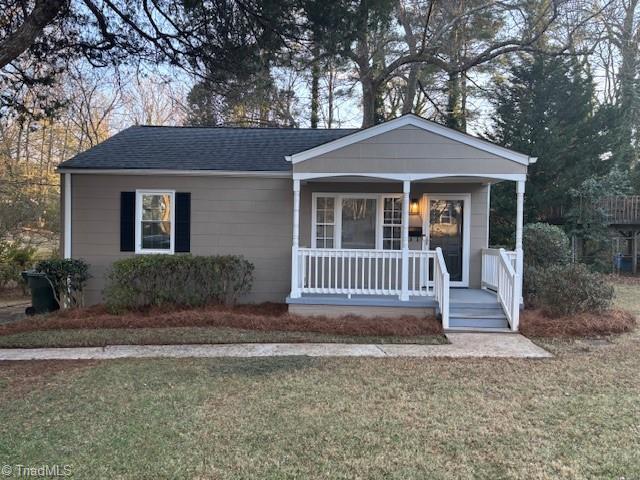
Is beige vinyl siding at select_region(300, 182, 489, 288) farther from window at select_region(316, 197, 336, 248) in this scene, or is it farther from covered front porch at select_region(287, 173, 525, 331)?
window at select_region(316, 197, 336, 248)

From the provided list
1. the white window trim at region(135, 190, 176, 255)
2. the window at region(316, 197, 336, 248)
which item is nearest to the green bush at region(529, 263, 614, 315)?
the window at region(316, 197, 336, 248)

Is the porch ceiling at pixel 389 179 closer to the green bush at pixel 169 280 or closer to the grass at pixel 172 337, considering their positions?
the green bush at pixel 169 280

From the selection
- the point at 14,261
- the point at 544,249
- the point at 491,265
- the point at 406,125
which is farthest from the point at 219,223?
the point at 14,261

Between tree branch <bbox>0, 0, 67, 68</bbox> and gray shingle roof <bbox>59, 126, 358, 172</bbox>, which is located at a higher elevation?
tree branch <bbox>0, 0, 67, 68</bbox>

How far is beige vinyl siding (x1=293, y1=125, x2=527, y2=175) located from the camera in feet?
25.1

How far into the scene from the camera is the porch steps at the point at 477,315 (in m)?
7.37

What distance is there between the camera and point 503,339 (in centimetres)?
677

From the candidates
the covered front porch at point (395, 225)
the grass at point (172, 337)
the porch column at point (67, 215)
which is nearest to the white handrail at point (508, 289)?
the covered front porch at point (395, 225)

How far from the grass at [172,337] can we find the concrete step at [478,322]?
611 mm

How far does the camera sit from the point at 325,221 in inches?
364

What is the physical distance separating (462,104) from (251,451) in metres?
19.0

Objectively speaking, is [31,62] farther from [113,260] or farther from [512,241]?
[512,241]

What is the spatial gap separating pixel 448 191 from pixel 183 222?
527 cm

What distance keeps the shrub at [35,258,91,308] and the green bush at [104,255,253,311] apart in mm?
647
